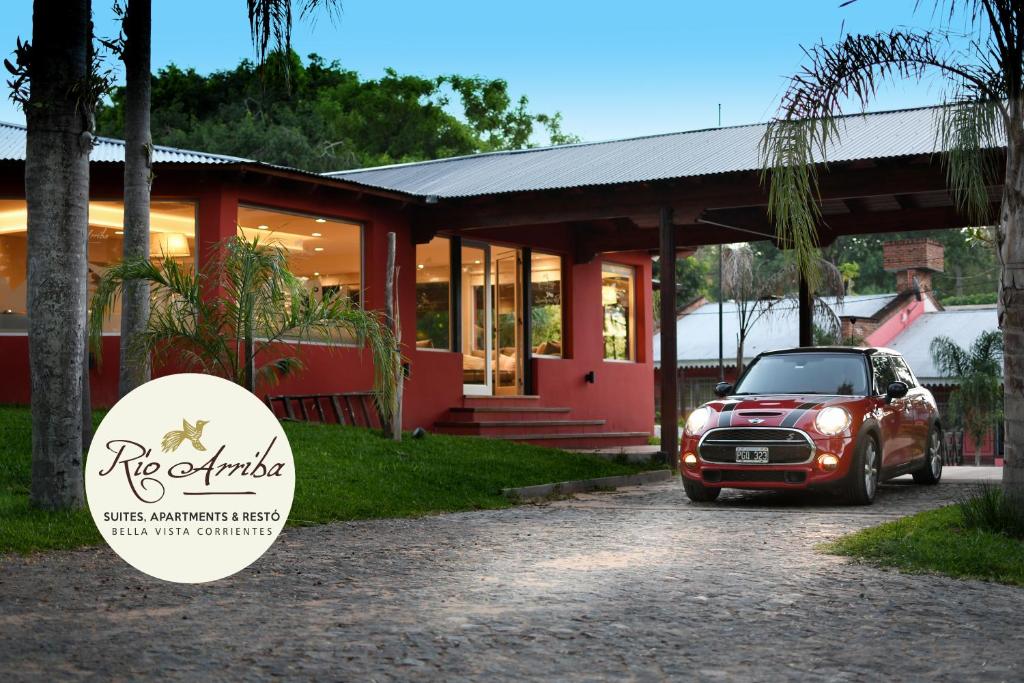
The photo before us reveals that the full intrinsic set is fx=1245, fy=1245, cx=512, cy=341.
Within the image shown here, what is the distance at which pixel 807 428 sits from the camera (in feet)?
39.3

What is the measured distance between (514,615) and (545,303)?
16.2 metres

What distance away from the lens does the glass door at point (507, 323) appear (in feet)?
70.7

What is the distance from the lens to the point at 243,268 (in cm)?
1248

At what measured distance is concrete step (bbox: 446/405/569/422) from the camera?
19922mm

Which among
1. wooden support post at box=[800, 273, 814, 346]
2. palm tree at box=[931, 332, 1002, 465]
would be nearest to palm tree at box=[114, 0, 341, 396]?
wooden support post at box=[800, 273, 814, 346]

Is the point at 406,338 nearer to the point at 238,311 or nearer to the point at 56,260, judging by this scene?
the point at 238,311

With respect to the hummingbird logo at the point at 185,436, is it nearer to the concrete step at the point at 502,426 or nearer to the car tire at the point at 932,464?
the car tire at the point at 932,464

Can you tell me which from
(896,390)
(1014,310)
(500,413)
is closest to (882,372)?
(896,390)

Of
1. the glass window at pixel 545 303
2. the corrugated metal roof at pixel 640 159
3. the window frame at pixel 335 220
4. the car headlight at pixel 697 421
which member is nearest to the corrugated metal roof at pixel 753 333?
the glass window at pixel 545 303

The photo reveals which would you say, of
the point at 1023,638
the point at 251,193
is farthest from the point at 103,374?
the point at 1023,638

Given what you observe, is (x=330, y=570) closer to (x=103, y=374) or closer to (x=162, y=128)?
(x=103, y=374)

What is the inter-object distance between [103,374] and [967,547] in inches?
461

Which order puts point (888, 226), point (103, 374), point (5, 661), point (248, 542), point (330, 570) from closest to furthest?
point (5, 661) < point (248, 542) < point (330, 570) < point (103, 374) < point (888, 226)

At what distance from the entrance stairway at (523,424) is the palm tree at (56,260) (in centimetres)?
999
